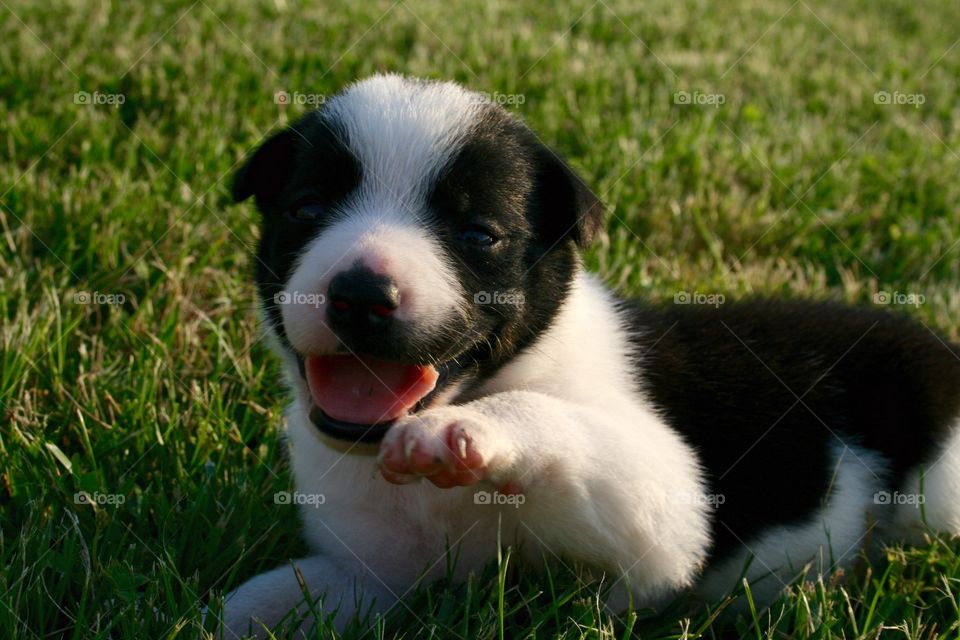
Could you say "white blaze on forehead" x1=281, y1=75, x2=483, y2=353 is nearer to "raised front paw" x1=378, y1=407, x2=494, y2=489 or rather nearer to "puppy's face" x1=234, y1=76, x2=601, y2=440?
"puppy's face" x1=234, y1=76, x2=601, y2=440

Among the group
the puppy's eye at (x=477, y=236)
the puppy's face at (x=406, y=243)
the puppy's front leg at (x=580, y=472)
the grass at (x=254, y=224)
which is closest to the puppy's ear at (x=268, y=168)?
the puppy's face at (x=406, y=243)

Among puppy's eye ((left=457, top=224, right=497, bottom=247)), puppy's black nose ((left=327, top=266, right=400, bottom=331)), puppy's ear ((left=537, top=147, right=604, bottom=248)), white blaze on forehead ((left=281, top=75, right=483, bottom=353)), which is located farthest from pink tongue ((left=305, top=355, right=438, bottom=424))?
puppy's ear ((left=537, top=147, right=604, bottom=248))

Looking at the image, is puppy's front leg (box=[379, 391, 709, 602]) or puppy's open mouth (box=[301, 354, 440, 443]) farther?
puppy's open mouth (box=[301, 354, 440, 443])

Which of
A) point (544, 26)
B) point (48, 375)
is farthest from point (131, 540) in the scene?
point (544, 26)

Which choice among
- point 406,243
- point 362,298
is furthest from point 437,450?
point 406,243

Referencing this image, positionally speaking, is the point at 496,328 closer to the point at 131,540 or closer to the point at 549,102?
the point at 131,540

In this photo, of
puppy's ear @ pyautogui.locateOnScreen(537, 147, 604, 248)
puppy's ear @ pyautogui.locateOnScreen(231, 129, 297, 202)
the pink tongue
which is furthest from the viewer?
puppy's ear @ pyautogui.locateOnScreen(231, 129, 297, 202)
